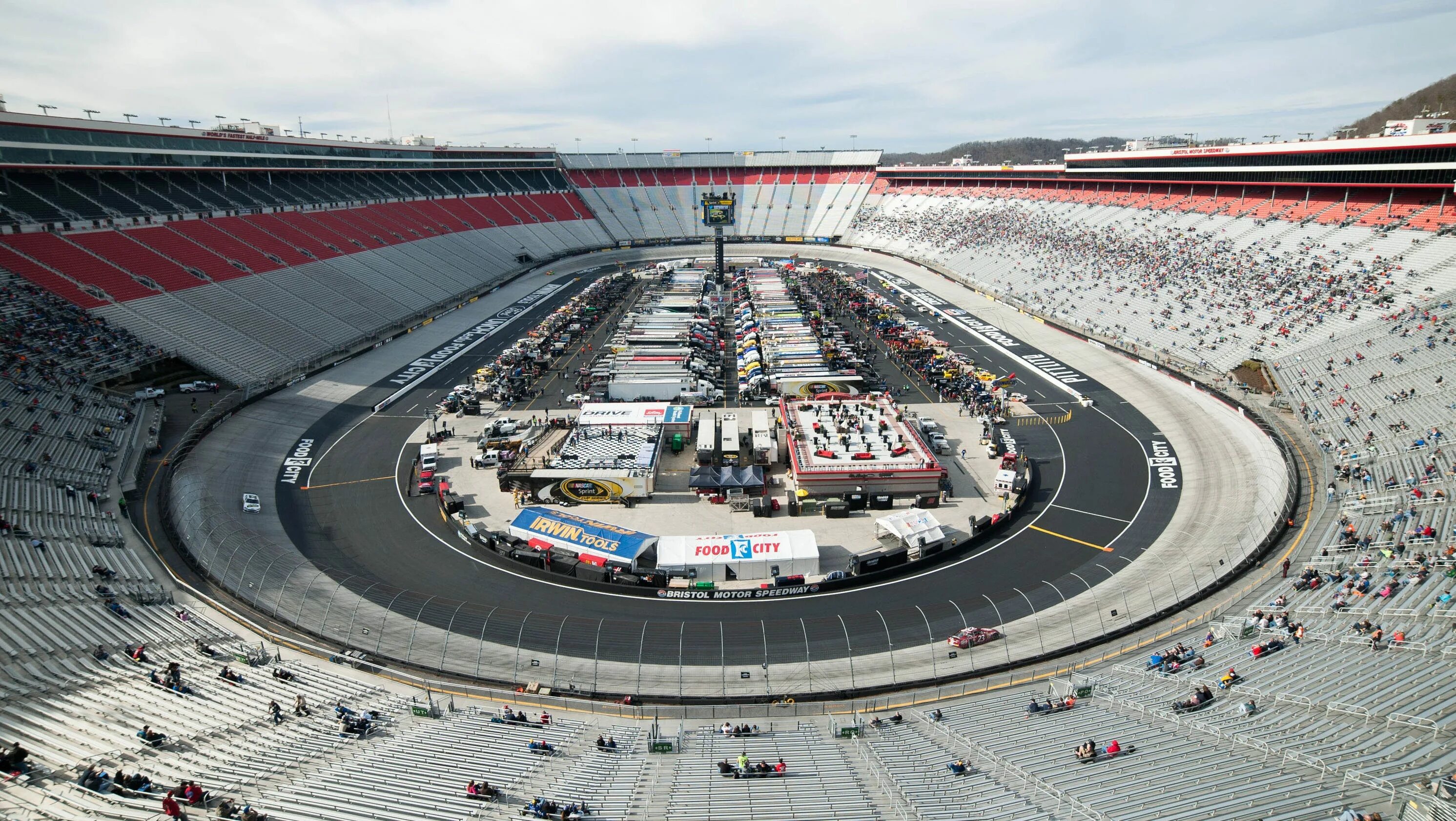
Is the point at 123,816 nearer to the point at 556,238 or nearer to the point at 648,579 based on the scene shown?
the point at 648,579

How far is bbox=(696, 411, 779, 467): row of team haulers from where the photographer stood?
117 feet

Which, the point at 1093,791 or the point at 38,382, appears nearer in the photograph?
the point at 1093,791

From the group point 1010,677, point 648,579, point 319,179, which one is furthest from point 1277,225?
point 319,179

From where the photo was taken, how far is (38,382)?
113 feet

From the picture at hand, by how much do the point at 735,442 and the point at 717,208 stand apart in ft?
147

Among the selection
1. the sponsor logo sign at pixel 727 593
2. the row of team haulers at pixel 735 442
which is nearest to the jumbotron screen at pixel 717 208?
the row of team haulers at pixel 735 442

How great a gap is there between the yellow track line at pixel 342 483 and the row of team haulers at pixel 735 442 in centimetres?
1530

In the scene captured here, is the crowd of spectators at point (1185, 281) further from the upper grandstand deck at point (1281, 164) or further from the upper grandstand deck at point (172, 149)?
the upper grandstand deck at point (172, 149)

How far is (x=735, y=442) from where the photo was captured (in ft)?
122

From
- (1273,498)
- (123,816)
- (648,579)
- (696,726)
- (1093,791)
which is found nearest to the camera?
(123,816)

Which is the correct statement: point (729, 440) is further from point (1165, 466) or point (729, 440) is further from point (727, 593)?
point (1165, 466)

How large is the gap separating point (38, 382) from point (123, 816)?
1223 inches

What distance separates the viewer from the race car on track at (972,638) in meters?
22.5

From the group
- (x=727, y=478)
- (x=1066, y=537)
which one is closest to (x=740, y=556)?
(x=727, y=478)
